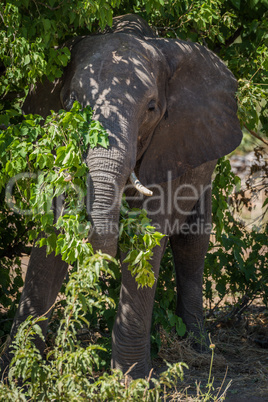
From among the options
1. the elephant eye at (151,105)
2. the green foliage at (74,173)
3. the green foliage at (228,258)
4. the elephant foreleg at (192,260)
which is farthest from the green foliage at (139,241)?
the green foliage at (228,258)

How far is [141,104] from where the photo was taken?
4125mm

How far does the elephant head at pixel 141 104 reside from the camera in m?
3.73

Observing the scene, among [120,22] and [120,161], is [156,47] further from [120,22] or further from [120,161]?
[120,161]

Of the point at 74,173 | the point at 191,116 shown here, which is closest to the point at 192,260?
the point at 191,116

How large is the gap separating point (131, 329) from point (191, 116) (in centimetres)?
142

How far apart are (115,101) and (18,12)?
2.46 ft

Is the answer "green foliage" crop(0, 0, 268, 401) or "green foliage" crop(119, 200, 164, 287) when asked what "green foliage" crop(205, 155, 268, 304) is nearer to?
"green foliage" crop(0, 0, 268, 401)

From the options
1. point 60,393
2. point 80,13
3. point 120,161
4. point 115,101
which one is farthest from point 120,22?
point 60,393

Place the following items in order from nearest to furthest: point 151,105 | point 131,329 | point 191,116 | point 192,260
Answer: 1. point 151,105
2. point 131,329
3. point 191,116
4. point 192,260

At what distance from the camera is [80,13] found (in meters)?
4.07

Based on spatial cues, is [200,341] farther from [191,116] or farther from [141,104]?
[141,104]

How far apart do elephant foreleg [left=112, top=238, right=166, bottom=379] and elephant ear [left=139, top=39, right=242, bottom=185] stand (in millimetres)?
694

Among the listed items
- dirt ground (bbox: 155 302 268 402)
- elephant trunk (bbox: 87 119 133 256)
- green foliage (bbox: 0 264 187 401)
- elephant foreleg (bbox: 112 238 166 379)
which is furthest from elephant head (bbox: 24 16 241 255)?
dirt ground (bbox: 155 302 268 402)

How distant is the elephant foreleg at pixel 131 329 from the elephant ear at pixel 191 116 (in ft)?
2.28
